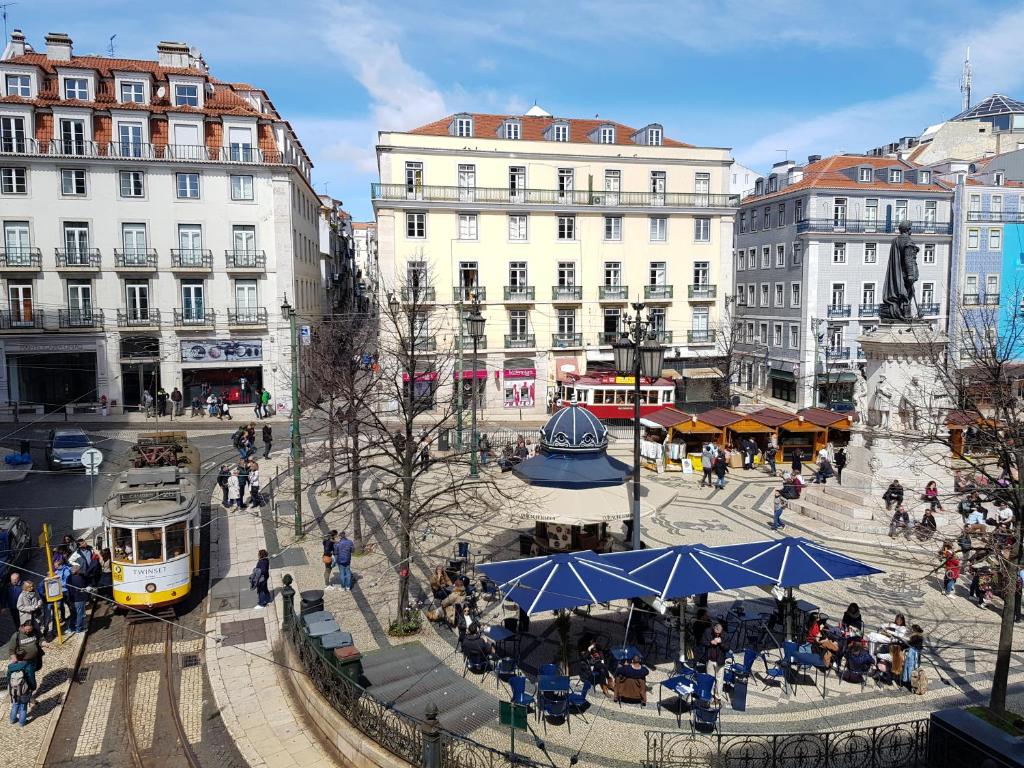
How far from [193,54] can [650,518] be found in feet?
133

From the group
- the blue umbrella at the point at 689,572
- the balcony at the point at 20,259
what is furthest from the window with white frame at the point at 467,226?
the blue umbrella at the point at 689,572

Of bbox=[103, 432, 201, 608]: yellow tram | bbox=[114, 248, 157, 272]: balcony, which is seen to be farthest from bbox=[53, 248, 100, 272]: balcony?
bbox=[103, 432, 201, 608]: yellow tram

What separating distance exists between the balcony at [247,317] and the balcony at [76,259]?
672 centimetres

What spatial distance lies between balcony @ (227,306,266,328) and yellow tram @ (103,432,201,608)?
25001 millimetres

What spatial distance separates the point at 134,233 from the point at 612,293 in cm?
2517

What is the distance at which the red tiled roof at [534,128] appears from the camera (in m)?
43.7

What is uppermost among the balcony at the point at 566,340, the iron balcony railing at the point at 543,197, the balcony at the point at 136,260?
the iron balcony railing at the point at 543,197

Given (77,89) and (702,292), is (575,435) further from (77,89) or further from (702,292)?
(77,89)

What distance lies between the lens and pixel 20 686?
11656mm

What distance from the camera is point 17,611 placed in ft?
48.5

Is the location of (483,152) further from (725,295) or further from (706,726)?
(706,726)

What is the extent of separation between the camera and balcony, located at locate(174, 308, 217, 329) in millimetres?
39531

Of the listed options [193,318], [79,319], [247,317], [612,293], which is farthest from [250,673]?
[612,293]

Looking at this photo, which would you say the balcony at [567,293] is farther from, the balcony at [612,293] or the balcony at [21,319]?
the balcony at [21,319]
